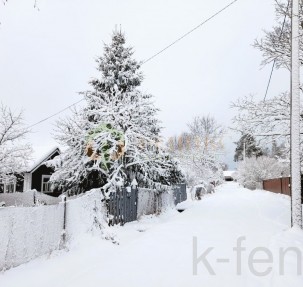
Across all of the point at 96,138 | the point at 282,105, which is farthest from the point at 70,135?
the point at 282,105

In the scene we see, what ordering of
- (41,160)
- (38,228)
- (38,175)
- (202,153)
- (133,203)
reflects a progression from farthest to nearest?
(202,153), (38,175), (41,160), (133,203), (38,228)

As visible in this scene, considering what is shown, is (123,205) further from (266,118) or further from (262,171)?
(262,171)

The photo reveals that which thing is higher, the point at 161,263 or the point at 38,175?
the point at 38,175

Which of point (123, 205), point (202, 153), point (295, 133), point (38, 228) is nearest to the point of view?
point (38, 228)

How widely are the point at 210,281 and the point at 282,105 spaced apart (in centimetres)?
1054

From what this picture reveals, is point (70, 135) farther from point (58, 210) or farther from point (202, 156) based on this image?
point (202, 156)

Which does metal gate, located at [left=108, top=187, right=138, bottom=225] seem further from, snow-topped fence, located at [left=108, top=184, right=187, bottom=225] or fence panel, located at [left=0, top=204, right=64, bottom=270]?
fence panel, located at [left=0, top=204, right=64, bottom=270]

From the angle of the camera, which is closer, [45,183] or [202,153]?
[45,183]

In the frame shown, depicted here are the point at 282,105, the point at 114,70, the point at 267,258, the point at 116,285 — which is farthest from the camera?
the point at 114,70

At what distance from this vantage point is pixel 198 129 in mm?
51438

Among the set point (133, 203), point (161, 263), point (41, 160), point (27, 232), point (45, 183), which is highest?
point (41, 160)

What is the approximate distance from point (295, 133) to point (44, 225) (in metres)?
8.38

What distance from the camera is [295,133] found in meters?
11.1

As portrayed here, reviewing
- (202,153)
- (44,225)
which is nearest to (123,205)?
(44,225)
